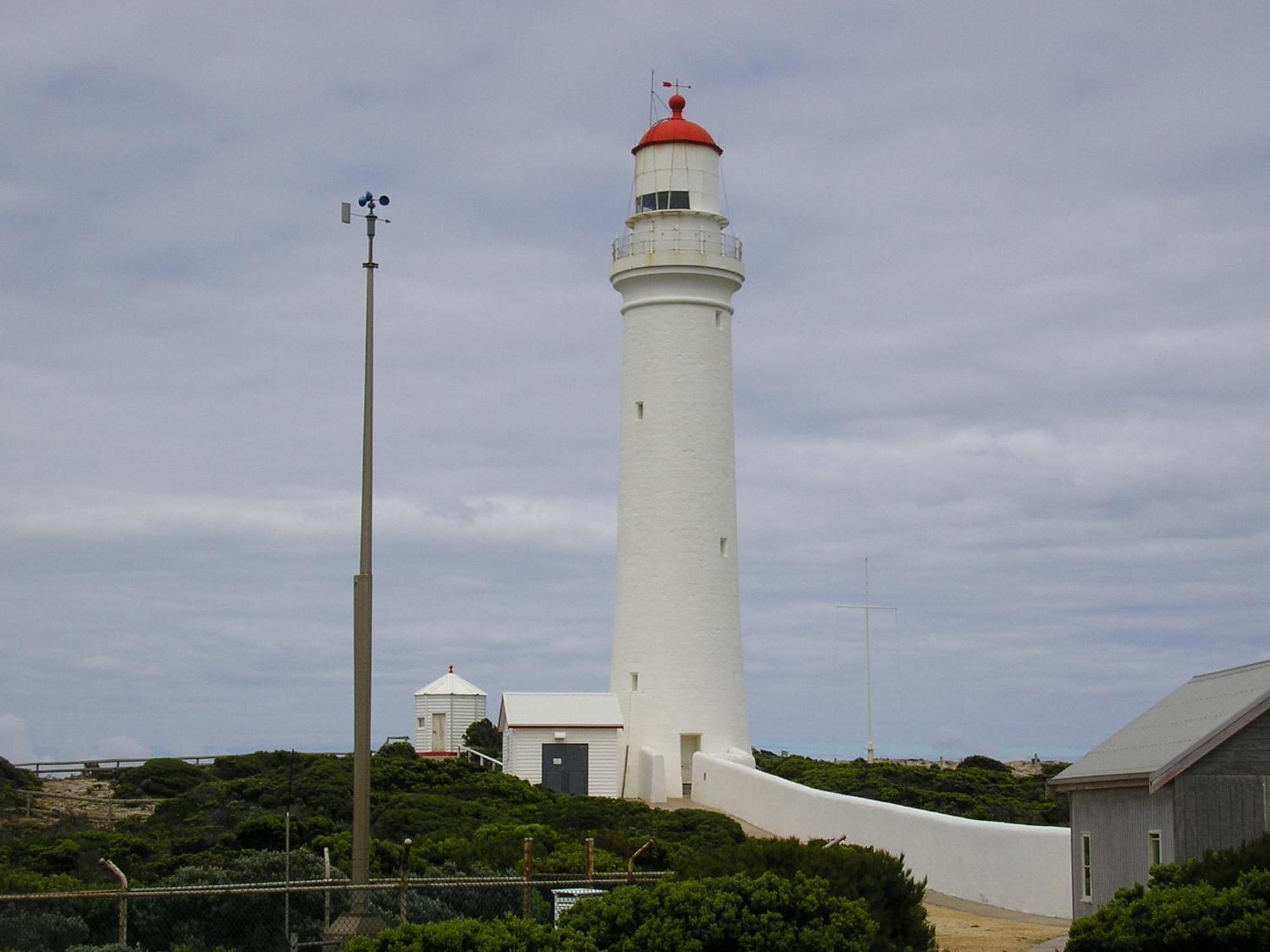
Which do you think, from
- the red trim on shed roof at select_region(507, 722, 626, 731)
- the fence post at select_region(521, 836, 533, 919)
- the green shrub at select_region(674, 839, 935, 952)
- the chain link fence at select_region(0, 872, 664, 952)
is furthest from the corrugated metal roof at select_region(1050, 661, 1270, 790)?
the red trim on shed roof at select_region(507, 722, 626, 731)

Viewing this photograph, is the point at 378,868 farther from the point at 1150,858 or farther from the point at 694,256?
the point at 694,256

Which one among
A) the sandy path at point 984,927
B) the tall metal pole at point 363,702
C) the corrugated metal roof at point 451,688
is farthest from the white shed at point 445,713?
the tall metal pole at point 363,702

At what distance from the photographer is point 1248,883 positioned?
46.9 ft

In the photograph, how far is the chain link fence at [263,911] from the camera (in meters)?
15.2

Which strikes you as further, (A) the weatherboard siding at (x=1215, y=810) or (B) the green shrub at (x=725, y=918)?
(A) the weatherboard siding at (x=1215, y=810)

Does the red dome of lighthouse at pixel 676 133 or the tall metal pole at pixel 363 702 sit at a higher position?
the red dome of lighthouse at pixel 676 133

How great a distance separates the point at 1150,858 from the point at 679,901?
233 inches

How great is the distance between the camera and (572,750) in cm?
3897

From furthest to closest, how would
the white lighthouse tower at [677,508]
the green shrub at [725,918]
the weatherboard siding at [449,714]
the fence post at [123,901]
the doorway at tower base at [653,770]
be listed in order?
the weatherboard siding at [449,714]
the white lighthouse tower at [677,508]
the doorway at tower base at [653,770]
the green shrub at [725,918]
the fence post at [123,901]

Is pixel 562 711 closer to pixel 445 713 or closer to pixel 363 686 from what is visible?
pixel 445 713

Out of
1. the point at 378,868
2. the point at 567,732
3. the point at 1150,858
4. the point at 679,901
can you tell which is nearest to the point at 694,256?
the point at 567,732

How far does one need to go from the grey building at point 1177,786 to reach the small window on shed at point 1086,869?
15 mm

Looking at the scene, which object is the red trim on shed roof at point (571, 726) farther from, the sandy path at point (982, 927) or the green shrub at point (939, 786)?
the sandy path at point (982, 927)

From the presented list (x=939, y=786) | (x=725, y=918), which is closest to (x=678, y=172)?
(x=939, y=786)
